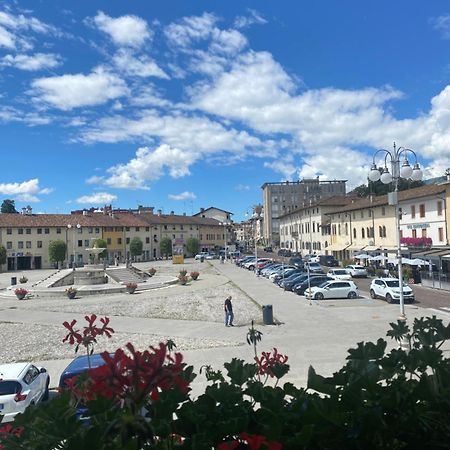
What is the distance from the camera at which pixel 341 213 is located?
66250 millimetres

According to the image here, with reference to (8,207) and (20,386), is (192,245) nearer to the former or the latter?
(8,207)

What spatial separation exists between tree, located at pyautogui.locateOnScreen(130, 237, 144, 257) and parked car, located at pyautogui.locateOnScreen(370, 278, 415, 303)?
60770 mm

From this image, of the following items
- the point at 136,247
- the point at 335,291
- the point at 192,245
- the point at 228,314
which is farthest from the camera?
the point at 192,245

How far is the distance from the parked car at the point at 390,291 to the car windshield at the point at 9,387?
22981 millimetres

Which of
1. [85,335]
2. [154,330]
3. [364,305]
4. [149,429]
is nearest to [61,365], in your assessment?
[154,330]

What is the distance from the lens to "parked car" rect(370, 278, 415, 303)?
27562 mm

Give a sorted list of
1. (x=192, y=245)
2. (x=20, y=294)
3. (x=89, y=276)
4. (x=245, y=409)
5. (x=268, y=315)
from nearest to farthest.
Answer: (x=245, y=409)
(x=268, y=315)
(x=20, y=294)
(x=89, y=276)
(x=192, y=245)

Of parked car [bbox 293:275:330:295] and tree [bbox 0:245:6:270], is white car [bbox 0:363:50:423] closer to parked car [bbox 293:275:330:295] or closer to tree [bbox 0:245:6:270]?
parked car [bbox 293:275:330:295]

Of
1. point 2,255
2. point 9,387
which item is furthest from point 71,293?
point 2,255

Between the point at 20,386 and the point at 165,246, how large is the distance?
81906 millimetres

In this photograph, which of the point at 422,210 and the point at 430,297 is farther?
the point at 422,210

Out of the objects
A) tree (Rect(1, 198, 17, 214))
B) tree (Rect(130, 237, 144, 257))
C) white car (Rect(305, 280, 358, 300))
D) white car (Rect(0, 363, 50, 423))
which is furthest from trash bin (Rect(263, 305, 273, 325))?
tree (Rect(1, 198, 17, 214))

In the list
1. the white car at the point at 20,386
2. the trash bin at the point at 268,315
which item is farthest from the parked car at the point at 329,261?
the white car at the point at 20,386

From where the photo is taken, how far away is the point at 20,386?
10570mm
